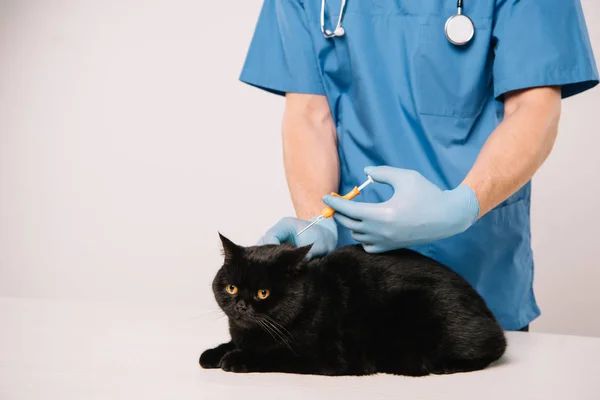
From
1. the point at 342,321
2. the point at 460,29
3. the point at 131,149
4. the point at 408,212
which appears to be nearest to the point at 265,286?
the point at 342,321

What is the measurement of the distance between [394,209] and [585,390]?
357mm

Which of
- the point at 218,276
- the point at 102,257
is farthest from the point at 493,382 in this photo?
the point at 102,257

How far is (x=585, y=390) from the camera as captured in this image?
0.88 meters

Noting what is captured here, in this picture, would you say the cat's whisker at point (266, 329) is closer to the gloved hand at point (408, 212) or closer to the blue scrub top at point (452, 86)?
the gloved hand at point (408, 212)

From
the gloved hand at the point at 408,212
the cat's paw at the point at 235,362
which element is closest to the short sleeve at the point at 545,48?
the gloved hand at the point at 408,212

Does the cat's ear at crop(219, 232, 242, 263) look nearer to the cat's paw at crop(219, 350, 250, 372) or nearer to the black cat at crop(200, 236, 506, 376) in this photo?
the black cat at crop(200, 236, 506, 376)

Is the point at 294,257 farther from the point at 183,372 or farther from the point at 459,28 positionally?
the point at 459,28

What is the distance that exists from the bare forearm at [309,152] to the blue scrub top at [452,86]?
43 millimetres

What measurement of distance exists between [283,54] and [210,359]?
27.9 inches

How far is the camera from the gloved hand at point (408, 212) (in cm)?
107

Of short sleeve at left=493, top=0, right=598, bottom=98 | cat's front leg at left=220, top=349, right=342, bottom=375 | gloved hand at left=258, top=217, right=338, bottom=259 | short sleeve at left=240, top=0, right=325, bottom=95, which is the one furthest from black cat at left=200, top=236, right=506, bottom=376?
short sleeve at left=240, top=0, right=325, bottom=95

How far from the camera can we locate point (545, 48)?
1.19 meters

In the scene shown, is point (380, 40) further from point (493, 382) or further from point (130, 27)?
point (130, 27)

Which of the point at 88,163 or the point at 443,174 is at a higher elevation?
the point at 88,163
